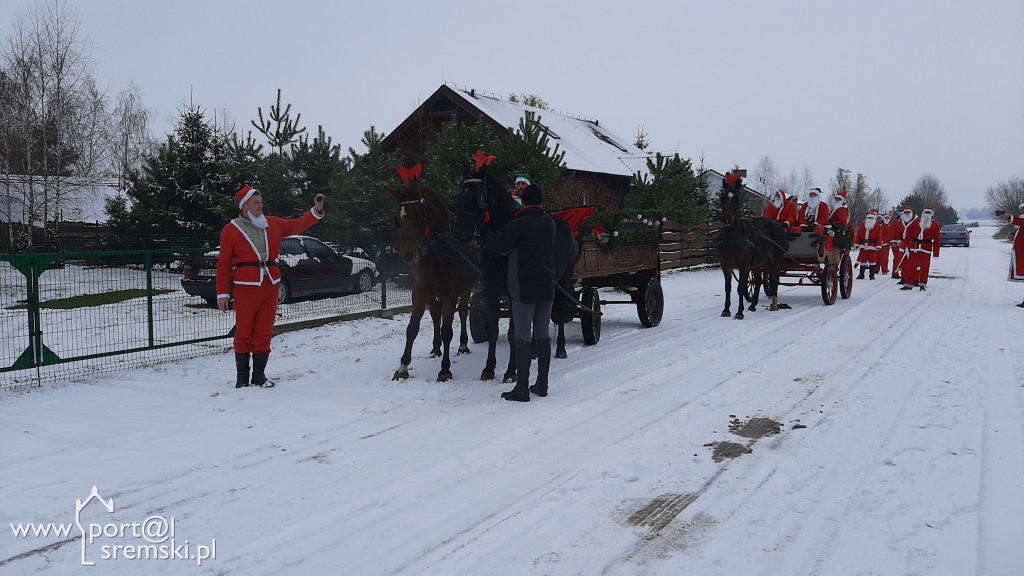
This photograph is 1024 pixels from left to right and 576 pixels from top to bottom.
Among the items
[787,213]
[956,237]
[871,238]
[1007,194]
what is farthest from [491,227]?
[1007,194]

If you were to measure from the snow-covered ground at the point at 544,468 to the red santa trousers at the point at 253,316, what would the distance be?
0.46 meters

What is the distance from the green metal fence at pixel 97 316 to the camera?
7.12m

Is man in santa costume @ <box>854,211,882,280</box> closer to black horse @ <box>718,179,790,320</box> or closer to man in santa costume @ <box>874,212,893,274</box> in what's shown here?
man in santa costume @ <box>874,212,893,274</box>

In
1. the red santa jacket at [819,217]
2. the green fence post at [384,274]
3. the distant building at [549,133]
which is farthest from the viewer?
the distant building at [549,133]

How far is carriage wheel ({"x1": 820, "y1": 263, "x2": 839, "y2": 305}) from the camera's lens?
13.6m

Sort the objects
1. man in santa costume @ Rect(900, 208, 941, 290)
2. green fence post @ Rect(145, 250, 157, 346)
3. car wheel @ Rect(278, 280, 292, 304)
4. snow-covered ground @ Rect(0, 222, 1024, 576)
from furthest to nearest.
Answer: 1. man in santa costume @ Rect(900, 208, 941, 290)
2. car wheel @ Rect(278, 280, 292, 304)
3. green fence post @ Rect(145, 250, 157, 346)
4. snow-covered ground @ Rect(0, 222, 1024, 576)

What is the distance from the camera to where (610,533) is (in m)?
3.60

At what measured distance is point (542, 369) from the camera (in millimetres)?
6617

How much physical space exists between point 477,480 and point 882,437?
9.97 feet

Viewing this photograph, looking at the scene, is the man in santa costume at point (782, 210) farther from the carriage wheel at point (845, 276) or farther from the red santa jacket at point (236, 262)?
the red santa jacket at point (236, 262)

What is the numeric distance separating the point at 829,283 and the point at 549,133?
1659cm

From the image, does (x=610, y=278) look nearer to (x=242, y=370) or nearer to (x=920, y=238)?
(x=242, y=370)

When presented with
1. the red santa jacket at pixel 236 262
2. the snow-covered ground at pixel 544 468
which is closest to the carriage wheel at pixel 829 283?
the snow-covered ground at pixel 544 468

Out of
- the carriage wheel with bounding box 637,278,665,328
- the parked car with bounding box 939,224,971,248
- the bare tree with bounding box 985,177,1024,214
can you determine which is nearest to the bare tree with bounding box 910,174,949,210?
the bare tree with bounding box 985,177,1024,214
